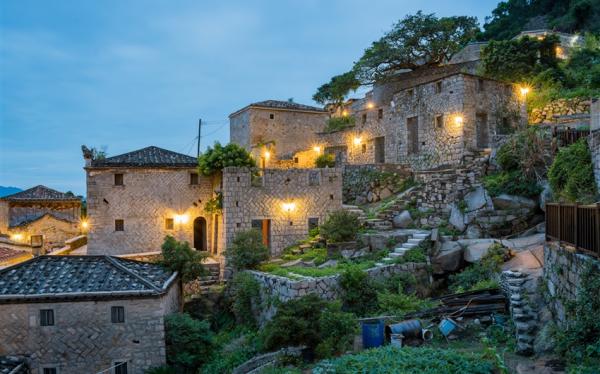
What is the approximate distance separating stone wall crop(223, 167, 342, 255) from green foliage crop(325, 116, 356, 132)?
40.7ft

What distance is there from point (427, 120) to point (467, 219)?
8.38 meters

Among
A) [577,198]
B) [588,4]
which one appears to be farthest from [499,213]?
[588,4]

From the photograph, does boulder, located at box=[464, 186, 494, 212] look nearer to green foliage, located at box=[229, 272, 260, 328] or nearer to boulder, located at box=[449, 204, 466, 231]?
boulder, located at box=[449, 204, 466, 231]

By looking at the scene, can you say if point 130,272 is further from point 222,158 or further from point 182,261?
point 222,158

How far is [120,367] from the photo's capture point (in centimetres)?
1410

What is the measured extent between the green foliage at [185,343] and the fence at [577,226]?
1068cm

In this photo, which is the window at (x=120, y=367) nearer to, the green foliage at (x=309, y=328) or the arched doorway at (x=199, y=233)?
the green foliage at (x=309, y=328)

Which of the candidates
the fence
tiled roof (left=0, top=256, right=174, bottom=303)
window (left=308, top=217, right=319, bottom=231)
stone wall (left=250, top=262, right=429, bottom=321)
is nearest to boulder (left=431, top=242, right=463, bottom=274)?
stone wall (left=250, top=262, right=429, bottom=321)

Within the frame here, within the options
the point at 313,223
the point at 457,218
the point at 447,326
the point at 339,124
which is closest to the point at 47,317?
the point at 313,223

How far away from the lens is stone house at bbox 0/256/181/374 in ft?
45.4

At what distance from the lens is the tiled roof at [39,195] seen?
35.7 m

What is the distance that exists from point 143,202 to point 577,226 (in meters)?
18.0

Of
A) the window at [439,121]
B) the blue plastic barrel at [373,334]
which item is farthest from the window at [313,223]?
the blue plastic barrel at [373,334]

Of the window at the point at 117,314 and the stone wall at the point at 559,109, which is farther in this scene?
the stone wall at the point at 559,109
